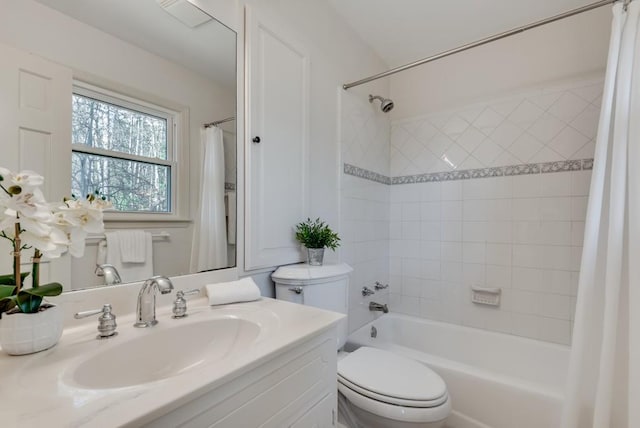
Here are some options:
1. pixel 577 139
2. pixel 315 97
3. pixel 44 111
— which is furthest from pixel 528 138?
pixel 44 111

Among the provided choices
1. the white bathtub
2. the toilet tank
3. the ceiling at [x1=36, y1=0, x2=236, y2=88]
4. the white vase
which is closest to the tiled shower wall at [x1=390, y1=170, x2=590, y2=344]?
the white bathtub

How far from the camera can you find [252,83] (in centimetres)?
129

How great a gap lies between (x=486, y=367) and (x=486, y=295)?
45cm

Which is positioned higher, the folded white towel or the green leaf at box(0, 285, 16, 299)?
the green leaf at box(0, 285, 16, 299)

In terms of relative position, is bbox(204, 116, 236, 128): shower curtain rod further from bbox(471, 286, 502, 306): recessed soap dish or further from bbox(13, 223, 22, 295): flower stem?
bbox(471, 286, 502, 306): recessed soap dish

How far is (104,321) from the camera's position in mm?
757

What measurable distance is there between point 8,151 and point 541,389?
2.06 m

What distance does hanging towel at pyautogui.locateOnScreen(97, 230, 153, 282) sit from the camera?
877 millimetres

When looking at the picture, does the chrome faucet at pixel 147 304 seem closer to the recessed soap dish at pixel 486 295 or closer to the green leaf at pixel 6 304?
the green leaf at pixel 6 304

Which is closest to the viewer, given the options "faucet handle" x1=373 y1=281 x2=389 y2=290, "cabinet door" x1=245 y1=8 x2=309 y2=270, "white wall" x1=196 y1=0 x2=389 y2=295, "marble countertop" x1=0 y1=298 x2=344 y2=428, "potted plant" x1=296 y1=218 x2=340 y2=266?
"marble countertop" x1=0 y1=298 x2=344 y2=428

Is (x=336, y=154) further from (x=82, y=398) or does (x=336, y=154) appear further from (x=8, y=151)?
(x=82, y=398)

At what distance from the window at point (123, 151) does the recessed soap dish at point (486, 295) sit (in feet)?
6.47

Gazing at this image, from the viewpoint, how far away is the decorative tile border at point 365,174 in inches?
76.4

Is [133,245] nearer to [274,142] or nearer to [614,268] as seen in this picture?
[274,142]
